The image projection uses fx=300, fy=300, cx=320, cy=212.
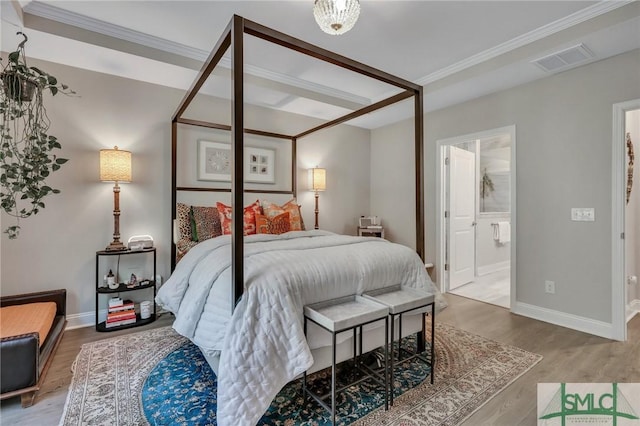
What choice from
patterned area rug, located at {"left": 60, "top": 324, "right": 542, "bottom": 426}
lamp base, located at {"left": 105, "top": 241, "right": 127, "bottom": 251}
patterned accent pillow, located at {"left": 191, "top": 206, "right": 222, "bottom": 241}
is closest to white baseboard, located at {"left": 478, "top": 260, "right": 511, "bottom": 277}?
patterned area rug, located at {"left": 60, "top": 324, "right": 542, "bottom": 426}

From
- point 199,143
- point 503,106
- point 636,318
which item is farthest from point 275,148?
point 636,318

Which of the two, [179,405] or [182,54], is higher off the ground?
[182,54]

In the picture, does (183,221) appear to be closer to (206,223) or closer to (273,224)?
(206,223)

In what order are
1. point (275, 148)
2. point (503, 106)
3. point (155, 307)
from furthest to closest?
point (275, 148) → point (503, 106) → point (155, 307)

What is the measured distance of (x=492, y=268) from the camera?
5.34 m

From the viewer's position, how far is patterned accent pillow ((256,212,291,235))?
328 cm

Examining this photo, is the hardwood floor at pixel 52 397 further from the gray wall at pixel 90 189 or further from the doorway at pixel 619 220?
the doorway at pixel 619 220

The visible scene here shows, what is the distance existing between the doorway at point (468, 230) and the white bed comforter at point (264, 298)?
204 centimetres

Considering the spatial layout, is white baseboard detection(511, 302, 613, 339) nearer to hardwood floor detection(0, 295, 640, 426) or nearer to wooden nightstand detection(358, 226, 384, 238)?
hardwood floor detection(0, 295, 640, 426)

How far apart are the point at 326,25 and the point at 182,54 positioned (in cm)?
162

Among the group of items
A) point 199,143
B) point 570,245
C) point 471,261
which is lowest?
point 471,261

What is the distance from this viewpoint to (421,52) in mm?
2961

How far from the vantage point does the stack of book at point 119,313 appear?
2822mm

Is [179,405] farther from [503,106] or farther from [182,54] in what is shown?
[503,106]
